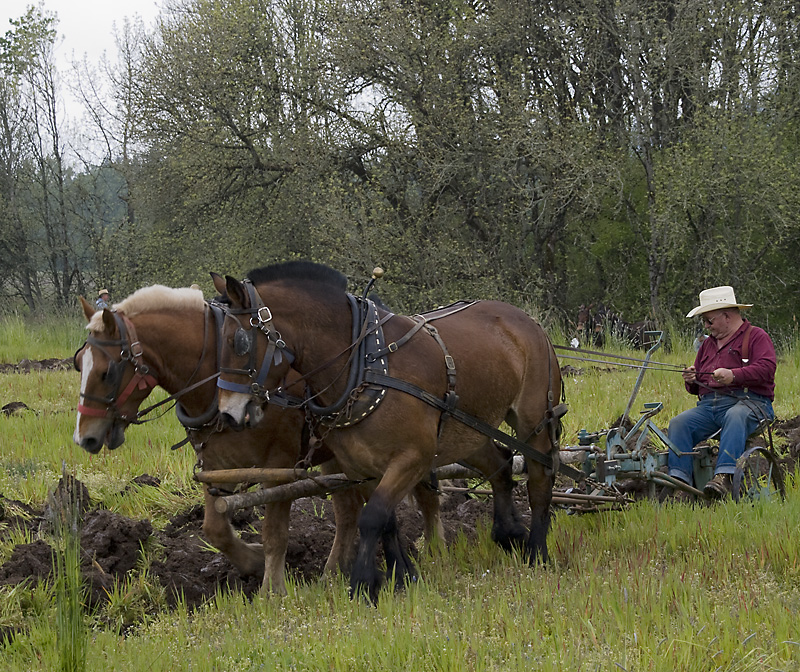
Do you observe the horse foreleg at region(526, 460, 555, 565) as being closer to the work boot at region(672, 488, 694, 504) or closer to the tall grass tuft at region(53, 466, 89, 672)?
the work boot at region(672, 488, 694, 504)

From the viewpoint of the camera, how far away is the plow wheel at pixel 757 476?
19.6 feet

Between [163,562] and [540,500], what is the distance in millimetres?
2511

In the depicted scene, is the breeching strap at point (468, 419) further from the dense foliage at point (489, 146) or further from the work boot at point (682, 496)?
the dense foliage at point (489, 146)

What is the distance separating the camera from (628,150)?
61.1 feet

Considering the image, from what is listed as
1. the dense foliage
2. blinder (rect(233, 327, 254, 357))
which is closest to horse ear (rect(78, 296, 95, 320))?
blinder (rect(233, 327, 254, 357))

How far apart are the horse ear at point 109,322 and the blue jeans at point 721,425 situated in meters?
3.99

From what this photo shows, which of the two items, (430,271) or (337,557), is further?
(430,271)

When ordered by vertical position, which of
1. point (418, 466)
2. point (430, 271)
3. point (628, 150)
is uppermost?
point (628, 150)

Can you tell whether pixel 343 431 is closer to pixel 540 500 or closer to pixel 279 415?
pixel 279 415

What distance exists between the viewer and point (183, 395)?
5.18 metres

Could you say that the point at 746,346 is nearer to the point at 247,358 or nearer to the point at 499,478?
the point at 499,478

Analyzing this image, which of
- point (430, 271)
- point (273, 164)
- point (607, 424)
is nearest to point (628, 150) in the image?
point (430, 271)

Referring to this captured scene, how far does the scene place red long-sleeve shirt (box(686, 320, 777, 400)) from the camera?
6.23m

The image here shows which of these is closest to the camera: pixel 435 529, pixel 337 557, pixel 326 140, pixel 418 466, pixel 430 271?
pixel 418 466
